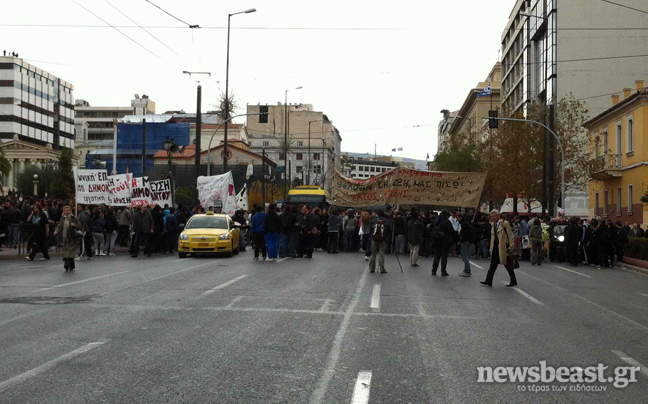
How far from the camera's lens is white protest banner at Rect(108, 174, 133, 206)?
28.9 metres

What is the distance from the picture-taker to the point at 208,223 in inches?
1094

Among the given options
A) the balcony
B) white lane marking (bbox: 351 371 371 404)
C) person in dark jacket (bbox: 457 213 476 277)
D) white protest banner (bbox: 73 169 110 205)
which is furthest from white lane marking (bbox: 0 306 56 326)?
the balcony

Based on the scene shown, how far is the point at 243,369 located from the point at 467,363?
2.25 m

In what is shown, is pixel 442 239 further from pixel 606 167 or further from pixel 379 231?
pixel 606 167

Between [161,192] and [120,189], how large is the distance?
2191 millimetres

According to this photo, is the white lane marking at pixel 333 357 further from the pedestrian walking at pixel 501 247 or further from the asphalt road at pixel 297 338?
the pedestrian walking at pixel 501 247

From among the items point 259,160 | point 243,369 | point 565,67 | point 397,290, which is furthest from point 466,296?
point 259,160

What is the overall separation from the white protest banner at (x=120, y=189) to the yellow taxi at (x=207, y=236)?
281 centimetres

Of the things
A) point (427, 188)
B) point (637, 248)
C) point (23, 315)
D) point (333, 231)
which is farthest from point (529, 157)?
point (23, 315)

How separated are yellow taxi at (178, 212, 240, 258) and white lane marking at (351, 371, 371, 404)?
19.4 meters

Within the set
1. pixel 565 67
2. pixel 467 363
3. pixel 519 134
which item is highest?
pixel 565 67

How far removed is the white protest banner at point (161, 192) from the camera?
101ft

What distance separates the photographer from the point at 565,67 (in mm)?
63094

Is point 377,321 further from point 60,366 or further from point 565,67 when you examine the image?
point 565,67
